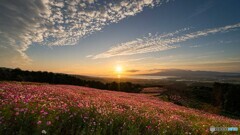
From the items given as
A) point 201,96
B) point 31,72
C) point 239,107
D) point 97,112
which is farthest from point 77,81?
point 97,112

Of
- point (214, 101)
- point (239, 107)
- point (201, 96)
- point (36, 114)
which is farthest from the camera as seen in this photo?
point (201, 96)

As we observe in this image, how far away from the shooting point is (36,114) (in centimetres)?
650

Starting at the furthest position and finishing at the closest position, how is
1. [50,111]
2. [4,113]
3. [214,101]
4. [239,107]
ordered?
[214,101], [239,107], [50,111], [4,113]

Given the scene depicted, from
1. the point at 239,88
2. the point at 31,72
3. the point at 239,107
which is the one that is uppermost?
the point at 31,72

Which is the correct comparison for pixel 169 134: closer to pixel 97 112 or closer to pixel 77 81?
pixel 97 112

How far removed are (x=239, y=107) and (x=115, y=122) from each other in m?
59.7

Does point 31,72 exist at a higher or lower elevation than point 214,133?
higher

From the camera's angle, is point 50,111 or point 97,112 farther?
point 97,112

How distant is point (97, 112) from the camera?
26.0 feet

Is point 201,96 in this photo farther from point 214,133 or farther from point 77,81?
point 214,133

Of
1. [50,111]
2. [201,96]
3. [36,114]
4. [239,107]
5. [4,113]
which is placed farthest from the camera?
[201,96]

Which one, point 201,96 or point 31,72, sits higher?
point 31,72

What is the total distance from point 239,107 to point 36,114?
202 feet

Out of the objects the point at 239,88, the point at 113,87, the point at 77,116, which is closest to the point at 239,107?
the point at 239,88
